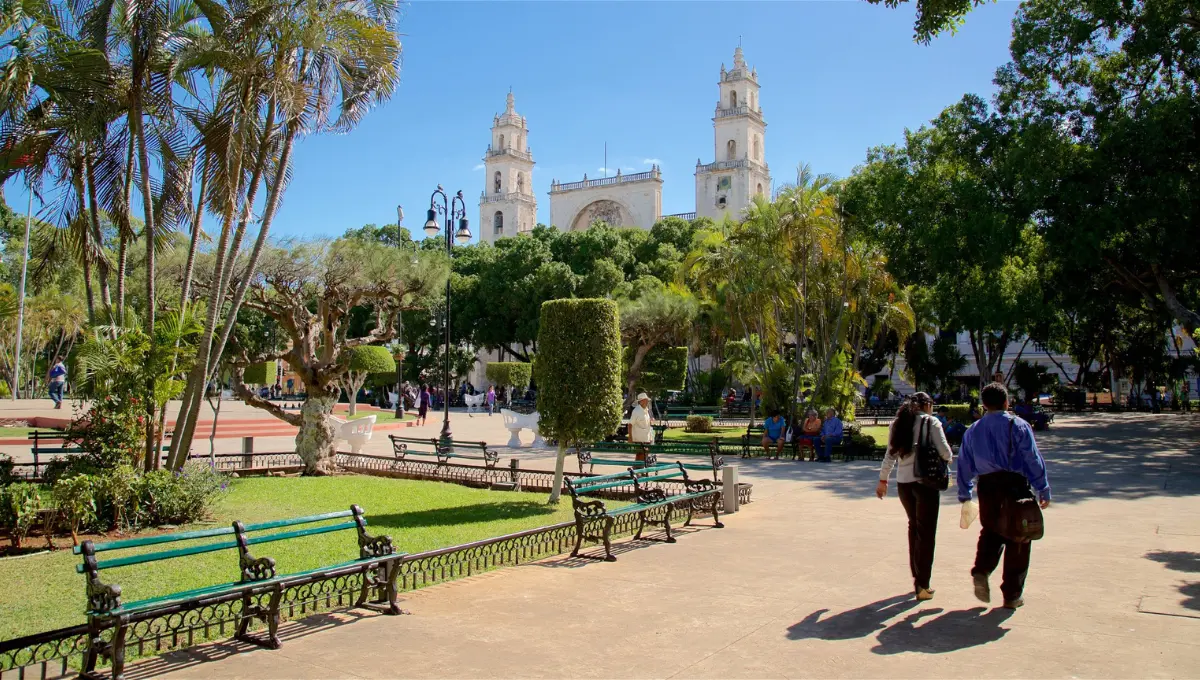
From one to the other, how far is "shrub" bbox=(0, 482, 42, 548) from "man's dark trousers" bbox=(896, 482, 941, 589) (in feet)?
27.0

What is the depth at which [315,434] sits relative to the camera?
1442 centimetres

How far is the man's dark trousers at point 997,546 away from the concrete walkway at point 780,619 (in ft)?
0.73

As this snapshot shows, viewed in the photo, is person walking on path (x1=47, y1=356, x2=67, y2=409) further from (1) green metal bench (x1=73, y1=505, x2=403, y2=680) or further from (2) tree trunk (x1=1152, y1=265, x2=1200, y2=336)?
(2) tree trunk (x1=1152, y1=265, x2=1200, y2=336)

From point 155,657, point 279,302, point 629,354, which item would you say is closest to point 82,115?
point 279,302

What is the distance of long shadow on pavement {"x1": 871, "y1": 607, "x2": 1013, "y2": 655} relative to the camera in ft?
16.1

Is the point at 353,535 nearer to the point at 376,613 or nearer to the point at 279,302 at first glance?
the point at 376,613

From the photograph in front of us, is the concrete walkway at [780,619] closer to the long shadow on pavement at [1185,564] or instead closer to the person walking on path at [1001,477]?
the long shadow on pavement at [1185,564]

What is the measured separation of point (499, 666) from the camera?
4.68m

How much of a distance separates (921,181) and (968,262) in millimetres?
2863

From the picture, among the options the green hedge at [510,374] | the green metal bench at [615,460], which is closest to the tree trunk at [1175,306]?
the green metal bench at [615,460]

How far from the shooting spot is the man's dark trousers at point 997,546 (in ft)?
18.2

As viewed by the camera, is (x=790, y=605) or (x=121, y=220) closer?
(x=790, y=605)

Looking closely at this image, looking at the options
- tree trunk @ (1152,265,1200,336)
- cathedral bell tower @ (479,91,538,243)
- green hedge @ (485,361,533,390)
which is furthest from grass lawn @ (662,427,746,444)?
cathedral bell tower @ (479,91,538,243)

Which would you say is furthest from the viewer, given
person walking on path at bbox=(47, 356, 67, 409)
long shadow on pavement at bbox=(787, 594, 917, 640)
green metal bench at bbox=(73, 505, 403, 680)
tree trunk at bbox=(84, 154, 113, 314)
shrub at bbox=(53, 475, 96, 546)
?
person walking on path at bbox=(47, 356, 67, 409)
